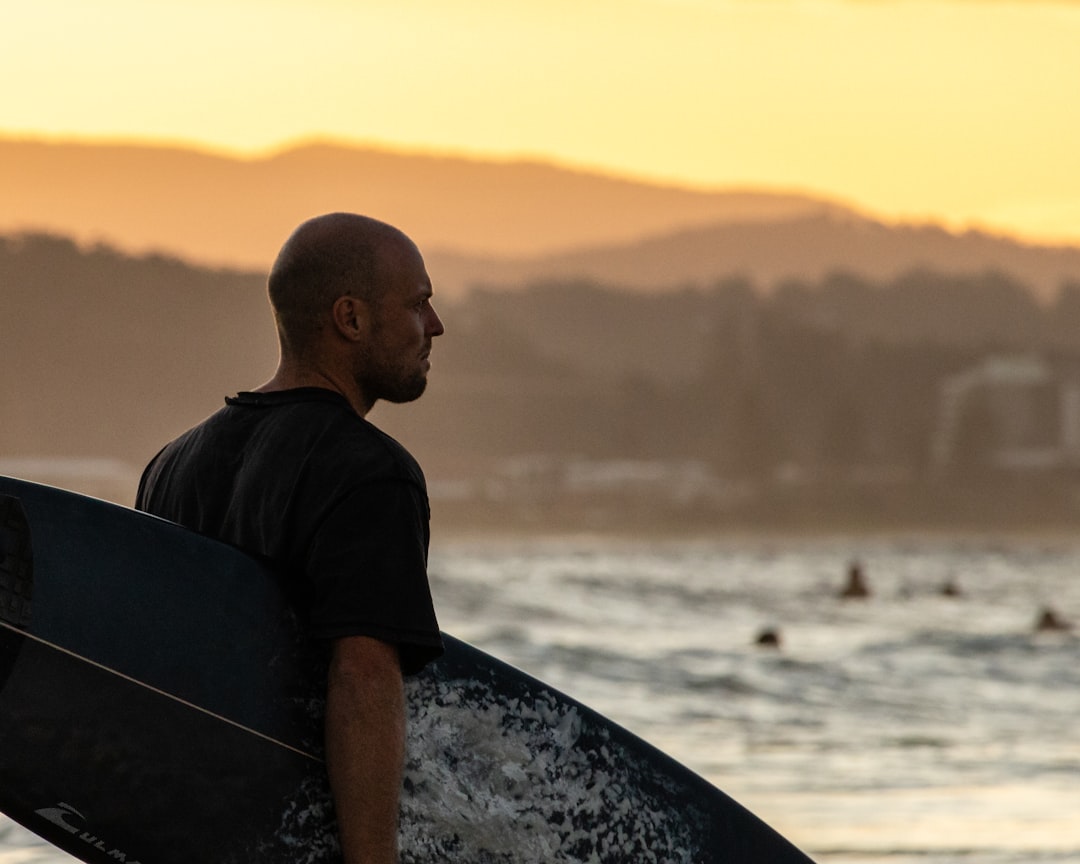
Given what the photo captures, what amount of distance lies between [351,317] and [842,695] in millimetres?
16625

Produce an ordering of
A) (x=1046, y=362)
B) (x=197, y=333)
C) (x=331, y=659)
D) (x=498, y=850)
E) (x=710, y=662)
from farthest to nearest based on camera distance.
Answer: (x=197, y=333) → (x=1046, y=362) → (x=710, y=662) → (x=498, y=850) → (x=331, y=659)

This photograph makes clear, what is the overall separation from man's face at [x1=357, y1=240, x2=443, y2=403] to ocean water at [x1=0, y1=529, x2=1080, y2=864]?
4.85 meters

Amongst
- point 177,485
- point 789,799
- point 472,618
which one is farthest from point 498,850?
point 472,618

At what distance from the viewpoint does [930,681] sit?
20.5 metres

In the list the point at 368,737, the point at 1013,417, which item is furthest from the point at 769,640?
the point at 1013,417

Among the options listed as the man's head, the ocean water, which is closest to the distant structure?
the ocean water

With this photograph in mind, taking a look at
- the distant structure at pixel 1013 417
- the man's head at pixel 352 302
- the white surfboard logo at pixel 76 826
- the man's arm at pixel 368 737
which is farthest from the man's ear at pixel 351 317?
the distant structure at pixel 1013 417

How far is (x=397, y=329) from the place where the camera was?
2316 mm

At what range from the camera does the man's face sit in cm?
230

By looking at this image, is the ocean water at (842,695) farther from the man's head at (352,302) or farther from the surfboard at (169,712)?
the man's head at (352,302)

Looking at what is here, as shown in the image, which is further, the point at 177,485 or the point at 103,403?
the point at 103,403

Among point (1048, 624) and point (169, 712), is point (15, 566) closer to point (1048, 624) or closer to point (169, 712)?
point (169, 712)

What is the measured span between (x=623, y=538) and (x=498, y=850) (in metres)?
139

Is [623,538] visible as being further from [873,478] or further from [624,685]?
[624,685]
